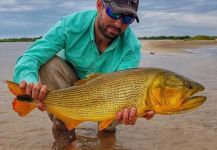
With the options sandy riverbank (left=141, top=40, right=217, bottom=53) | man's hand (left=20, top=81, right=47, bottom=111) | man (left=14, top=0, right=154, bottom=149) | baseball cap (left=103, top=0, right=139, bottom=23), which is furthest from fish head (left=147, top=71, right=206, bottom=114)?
sandy riverbank (left=141, top=40, right=217, bottom=53)

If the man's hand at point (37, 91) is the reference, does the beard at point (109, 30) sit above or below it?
above

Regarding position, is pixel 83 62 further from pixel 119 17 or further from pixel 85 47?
pixel 119 17

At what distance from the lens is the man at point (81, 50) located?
505 cm

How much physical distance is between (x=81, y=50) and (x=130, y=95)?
1610 millimetres

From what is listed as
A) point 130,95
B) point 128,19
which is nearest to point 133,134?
point 128,19

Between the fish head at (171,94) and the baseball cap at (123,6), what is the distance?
111 centimetres

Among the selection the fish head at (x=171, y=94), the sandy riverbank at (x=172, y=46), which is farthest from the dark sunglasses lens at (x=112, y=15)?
the sandy riverbank at (x=172, y=46)

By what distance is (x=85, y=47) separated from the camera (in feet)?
17.5

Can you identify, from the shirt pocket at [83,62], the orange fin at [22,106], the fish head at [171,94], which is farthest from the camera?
the shirt pocket at [83,62]

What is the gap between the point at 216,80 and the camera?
10461mm

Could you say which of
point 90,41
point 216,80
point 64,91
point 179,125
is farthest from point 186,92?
point 216,80

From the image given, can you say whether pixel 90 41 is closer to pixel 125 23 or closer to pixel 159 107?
pixel 125 23

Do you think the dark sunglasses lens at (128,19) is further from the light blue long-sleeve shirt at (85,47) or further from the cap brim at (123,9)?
the light blue long-sleeve shirt at (85,47)

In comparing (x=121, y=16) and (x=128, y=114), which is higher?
(x=121, y=16)
